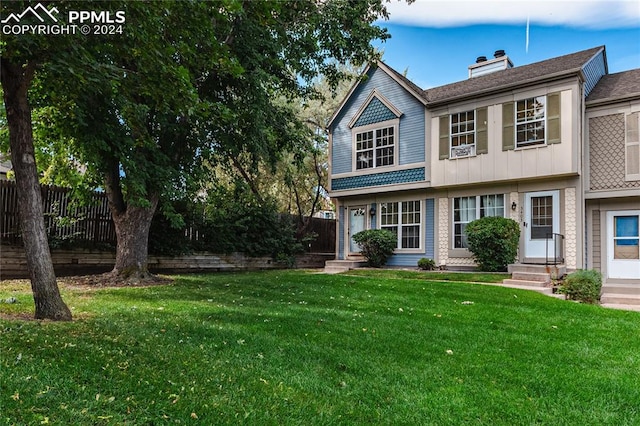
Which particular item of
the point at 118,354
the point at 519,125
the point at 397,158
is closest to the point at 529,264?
the point at 519,125

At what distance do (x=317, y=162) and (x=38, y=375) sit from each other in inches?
731

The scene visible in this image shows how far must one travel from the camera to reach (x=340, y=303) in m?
7.01

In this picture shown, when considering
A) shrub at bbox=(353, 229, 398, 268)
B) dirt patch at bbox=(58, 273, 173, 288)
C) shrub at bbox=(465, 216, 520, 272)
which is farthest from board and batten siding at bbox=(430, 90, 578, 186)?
dirt patch at bbox=(58, 273, 173, 288)

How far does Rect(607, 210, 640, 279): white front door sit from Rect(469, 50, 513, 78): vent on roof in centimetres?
681

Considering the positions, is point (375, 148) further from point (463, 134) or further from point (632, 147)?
point (632, 147)

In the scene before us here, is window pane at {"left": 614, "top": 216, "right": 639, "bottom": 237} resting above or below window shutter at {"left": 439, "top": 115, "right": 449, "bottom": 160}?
below

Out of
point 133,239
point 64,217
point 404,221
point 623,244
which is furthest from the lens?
point 404,221

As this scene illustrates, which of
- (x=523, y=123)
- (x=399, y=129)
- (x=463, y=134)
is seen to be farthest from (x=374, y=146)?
(x=523, y=123)

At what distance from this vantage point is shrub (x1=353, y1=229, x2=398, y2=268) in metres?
14.5

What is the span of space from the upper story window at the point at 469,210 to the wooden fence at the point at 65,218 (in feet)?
33.6

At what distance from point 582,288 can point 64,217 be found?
12.2 meters

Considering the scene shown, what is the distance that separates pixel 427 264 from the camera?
1355 cm

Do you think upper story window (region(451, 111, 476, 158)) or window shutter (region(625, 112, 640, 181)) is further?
upper story window (region(451, 111, 476, 158))

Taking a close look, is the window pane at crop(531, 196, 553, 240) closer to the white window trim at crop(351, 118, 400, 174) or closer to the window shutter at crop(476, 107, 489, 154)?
the window shutter at crop(476, 107, 489, 154)
